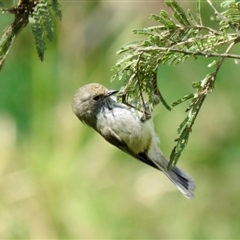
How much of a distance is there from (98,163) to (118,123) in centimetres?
325

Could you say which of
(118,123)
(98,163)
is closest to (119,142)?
(118,123)

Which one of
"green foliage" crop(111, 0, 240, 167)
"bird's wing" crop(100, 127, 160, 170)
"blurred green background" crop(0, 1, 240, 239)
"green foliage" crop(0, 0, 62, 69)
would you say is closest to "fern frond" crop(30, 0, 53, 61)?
"green foliage" crop(0, 0, 62, 69)

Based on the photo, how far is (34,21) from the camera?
2.13 meters

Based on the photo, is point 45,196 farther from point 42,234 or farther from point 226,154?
point 226,154

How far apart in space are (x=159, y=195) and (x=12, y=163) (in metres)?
1.56

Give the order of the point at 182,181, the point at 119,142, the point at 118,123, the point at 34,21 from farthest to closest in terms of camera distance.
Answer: the point at 182,181
the point at 119,142
the point at 118,123
the point at 34,21

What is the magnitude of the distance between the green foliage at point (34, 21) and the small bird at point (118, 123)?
1.43 m

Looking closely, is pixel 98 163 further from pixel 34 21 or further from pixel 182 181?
pixel 34 21

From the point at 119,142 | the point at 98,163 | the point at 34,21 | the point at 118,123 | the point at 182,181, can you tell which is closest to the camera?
the point at 34,21

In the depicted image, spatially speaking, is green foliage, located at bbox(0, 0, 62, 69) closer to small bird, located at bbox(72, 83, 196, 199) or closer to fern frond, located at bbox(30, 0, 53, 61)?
fern frond, located at bbox(30, 0, 53, 61)

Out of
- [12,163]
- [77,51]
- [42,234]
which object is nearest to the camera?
[42,234]

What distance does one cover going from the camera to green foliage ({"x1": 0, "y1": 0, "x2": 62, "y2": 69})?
212 cm

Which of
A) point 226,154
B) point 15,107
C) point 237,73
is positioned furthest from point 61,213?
point 237,73

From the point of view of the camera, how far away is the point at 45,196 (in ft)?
21.6
